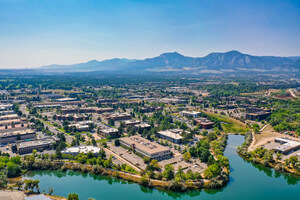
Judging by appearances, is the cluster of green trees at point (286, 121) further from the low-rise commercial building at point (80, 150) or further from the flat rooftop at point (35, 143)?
the flat rooftop at point (35, 143)

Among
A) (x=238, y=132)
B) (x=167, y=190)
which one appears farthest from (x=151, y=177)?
(x=238, y=132)

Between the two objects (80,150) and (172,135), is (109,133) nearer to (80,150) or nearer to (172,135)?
(80,150)

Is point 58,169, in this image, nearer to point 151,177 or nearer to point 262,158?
point 151,177

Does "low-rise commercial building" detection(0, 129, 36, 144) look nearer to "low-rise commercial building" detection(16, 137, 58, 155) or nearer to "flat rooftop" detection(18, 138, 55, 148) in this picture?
"flat rooftop" detection(18, 138, 55, 148)

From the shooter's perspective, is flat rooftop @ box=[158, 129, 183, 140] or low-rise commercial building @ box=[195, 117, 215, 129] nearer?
flat rooftop @ box=[158, 129, 183, 140]

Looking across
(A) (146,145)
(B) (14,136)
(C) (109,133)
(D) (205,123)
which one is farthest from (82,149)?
(D) (205,123)

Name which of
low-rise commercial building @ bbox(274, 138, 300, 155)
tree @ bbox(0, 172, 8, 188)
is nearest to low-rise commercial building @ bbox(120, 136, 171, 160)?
tree @ bbox(0, 172, 8, 188)
